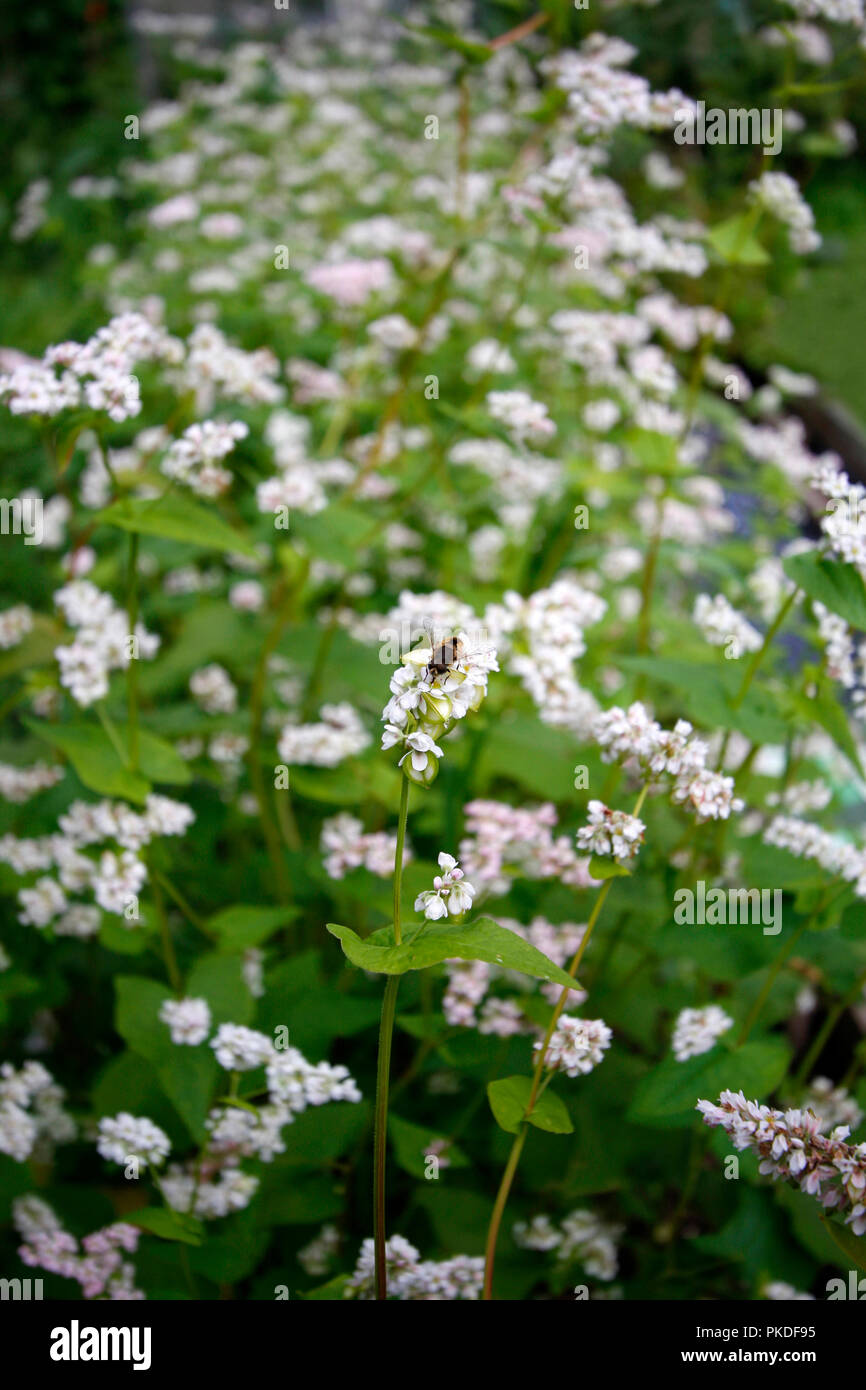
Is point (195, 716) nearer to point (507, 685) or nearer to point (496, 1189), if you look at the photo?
point (507, 685)

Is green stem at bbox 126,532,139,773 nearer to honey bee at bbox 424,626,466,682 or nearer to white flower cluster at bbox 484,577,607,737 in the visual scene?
white flower cluster at bbox 484,577,607,737

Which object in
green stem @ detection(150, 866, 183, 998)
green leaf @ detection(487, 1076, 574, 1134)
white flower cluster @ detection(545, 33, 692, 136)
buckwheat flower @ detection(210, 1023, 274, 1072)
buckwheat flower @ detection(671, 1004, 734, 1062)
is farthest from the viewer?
white flower cluster @ detection(545, 33, 692, 136)

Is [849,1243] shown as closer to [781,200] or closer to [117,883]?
[117,883]

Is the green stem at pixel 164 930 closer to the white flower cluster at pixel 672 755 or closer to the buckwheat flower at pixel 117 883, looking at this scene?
the buckwheat flower at pixel 117 883

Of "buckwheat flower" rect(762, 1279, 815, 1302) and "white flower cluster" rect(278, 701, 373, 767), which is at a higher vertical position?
"white flower cluster" rect(278, 701, 373, 767)

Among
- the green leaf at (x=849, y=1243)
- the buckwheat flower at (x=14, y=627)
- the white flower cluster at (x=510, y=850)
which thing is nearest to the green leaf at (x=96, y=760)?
the buckwheat flower at (x=14, y=627)

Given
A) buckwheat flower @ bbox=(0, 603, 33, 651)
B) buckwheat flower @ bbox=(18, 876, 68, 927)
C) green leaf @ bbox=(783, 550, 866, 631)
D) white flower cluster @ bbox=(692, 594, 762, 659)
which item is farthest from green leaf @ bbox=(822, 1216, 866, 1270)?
buckwheat flower @ bbox=(0, 603, 33, 651)
